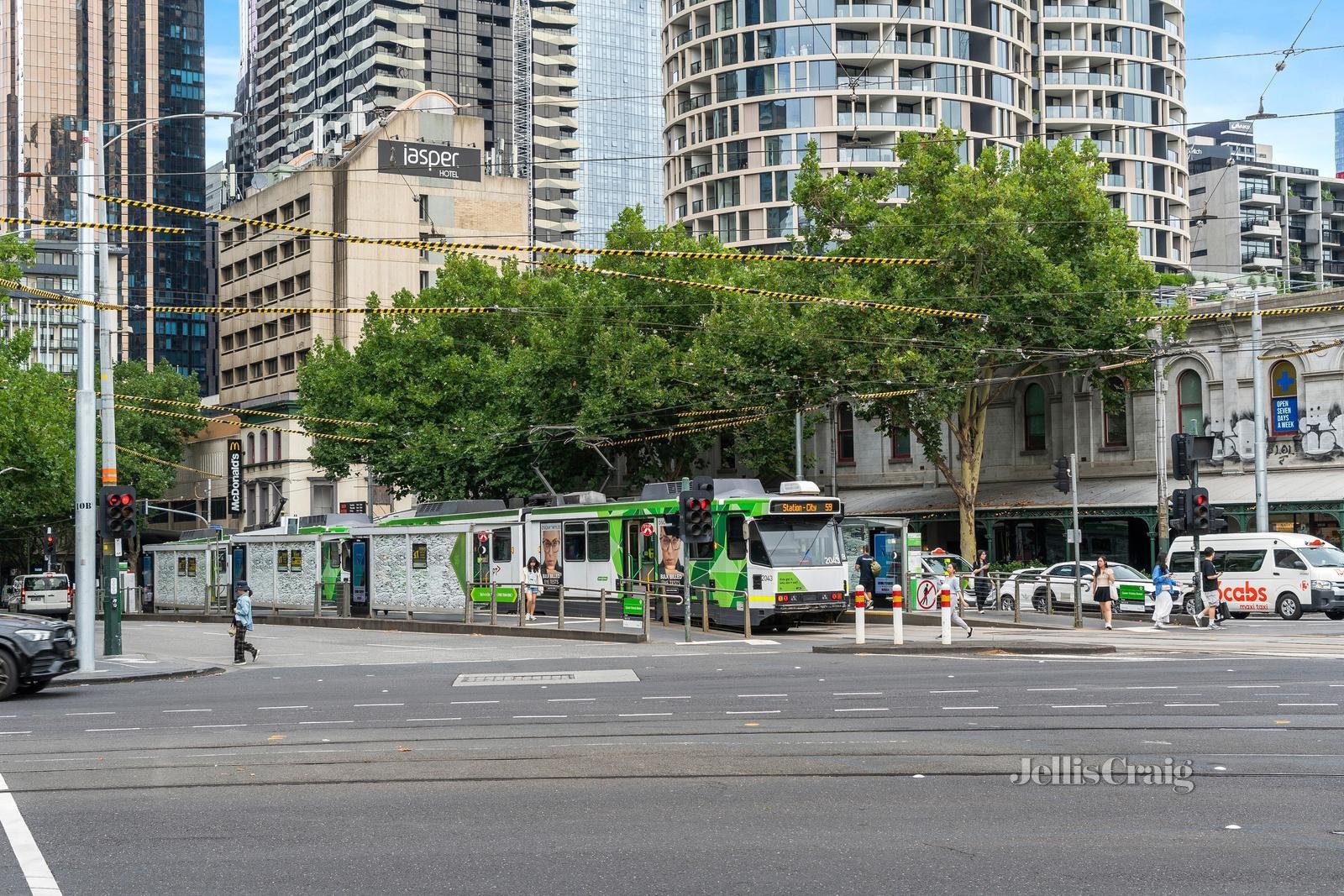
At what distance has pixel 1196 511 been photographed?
33.2 metres

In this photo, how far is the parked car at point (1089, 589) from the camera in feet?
127

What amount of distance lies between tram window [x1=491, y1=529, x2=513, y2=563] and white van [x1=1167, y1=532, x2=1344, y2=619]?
1657 cm

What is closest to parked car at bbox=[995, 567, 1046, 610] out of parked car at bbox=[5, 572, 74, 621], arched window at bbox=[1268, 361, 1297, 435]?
arched window at bbox=[1268, 361, 1297, 435]

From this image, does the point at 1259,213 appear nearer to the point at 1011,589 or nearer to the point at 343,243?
the point at 343,243

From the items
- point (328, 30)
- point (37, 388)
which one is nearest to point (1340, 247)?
point (328, 30)

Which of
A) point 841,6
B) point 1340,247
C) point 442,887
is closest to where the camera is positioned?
point 442,887

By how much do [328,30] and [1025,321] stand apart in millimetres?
102345

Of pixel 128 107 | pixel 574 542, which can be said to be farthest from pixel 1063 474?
pixel 128 107

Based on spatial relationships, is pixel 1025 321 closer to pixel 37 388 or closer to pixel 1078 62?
pixel 37 388

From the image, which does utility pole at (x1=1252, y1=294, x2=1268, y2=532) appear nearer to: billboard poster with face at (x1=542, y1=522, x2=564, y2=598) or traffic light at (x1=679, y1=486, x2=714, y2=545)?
traffic light at (x1=679, y1=486, x2=714, y2=545)

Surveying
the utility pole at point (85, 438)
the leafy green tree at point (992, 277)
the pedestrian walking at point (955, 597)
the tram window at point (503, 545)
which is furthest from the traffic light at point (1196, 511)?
the utility pole at point (85, 438)

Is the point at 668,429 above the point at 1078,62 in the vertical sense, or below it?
below

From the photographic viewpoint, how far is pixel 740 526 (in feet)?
107

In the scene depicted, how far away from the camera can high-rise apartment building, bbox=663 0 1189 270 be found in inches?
3664
